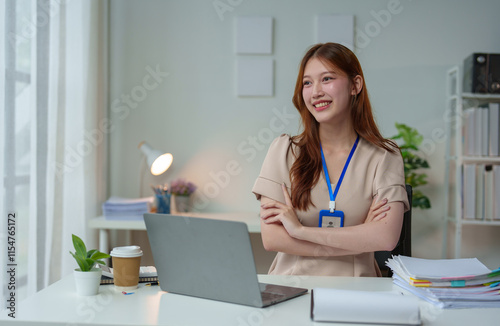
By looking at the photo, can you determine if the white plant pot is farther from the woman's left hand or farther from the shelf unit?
the shelf unit

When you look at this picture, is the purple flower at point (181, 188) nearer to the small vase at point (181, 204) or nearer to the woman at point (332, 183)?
the small vase at point (181, 204)

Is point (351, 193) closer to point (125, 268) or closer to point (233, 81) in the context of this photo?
point (125, 268)

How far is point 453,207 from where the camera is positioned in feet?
11.2

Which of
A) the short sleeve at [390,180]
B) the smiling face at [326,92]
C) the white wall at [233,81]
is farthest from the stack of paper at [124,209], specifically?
the short sleeve at [390,180]

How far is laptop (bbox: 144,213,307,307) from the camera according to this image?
1.17 m

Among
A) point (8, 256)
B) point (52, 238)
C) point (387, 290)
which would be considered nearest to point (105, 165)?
point (52, 238)

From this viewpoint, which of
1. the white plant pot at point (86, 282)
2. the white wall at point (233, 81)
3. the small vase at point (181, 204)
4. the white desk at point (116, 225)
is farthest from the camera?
the white wall at point (233, 81)

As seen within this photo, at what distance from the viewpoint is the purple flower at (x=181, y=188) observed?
10.6 ft

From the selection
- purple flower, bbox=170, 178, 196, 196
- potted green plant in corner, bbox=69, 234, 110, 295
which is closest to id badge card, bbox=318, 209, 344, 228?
potted green plant in corner, bbox=69, 234, 110, 295

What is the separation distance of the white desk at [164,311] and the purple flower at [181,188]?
1.89 meters

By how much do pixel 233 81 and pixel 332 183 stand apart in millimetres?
1753

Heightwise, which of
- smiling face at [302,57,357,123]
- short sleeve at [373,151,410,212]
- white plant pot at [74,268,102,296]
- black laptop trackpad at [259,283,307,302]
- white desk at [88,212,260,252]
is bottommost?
white desk at [88,212,260,252]

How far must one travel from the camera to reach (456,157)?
318cm

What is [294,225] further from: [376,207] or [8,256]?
[8,256]
